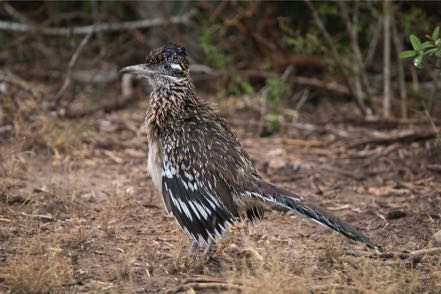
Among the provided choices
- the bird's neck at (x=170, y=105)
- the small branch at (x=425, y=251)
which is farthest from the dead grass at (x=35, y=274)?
the small branch at (x=425, y=251)

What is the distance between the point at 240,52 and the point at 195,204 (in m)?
5.45

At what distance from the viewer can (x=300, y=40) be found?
882 centimetres

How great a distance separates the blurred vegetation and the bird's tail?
372 centimetres

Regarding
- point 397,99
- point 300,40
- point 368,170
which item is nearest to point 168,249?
point 368,170

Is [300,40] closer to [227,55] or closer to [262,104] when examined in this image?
[262,104]

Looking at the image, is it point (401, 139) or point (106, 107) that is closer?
point (401, 139)

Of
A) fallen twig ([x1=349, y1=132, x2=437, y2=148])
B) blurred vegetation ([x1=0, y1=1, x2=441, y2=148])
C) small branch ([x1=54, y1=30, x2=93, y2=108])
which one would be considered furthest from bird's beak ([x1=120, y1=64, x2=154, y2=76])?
fallen twig ([x1=349, y1=132, x2=437, y2=148])

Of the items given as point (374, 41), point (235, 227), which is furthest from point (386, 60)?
point (235, 227)

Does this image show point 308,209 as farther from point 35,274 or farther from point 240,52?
point 240,52

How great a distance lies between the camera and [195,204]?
18.2 feet

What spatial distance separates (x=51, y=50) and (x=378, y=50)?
4939mm

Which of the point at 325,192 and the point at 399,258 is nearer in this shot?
the point at 399,258

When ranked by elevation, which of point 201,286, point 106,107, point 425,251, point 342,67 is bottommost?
point 425,251

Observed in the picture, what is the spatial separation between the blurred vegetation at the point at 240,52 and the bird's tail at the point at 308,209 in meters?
3.72
